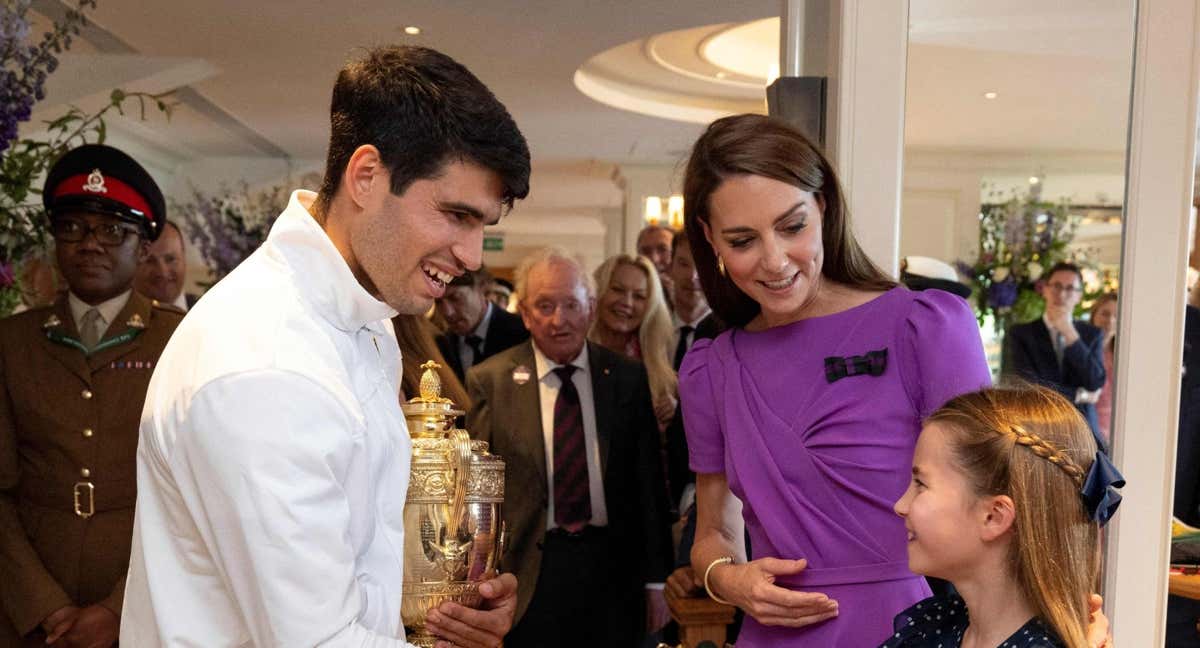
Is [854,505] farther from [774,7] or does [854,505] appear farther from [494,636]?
[774,7]

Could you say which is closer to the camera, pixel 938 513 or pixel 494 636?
pixel 938 513

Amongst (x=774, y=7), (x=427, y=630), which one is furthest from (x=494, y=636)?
(x=774, y=7)

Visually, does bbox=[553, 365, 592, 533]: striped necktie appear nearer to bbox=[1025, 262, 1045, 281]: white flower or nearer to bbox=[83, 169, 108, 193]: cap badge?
bbox=[1025, 262, 1045, 281]: white flower

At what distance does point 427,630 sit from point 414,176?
729mm

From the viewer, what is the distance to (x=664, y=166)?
1211cm

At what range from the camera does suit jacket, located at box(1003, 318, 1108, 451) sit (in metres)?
2.73

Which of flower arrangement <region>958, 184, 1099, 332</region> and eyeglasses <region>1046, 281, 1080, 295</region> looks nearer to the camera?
flower arrangement <region>958, 184, 1099, 332</region>

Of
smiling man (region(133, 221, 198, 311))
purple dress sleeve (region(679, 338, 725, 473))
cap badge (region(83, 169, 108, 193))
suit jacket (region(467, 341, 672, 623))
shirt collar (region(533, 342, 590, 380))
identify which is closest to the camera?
purple dress sleeve (region(679, 338, 725, 473))

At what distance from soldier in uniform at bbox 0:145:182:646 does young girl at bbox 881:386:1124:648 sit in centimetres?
182

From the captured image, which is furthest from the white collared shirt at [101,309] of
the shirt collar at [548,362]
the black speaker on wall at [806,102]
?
the black speaker on wall at [806,102]

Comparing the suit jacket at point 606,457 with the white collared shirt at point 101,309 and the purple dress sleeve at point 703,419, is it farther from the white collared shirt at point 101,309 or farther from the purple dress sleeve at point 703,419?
the purple dress sleeve at point 703,419

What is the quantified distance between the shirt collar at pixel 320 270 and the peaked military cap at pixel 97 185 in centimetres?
151

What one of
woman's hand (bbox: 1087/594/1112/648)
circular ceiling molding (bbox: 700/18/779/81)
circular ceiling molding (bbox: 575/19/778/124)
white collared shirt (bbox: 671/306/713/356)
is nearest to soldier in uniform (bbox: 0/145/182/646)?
woman's hand (bbox: 1087/594/1112/648)

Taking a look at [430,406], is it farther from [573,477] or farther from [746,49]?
[746,49]
